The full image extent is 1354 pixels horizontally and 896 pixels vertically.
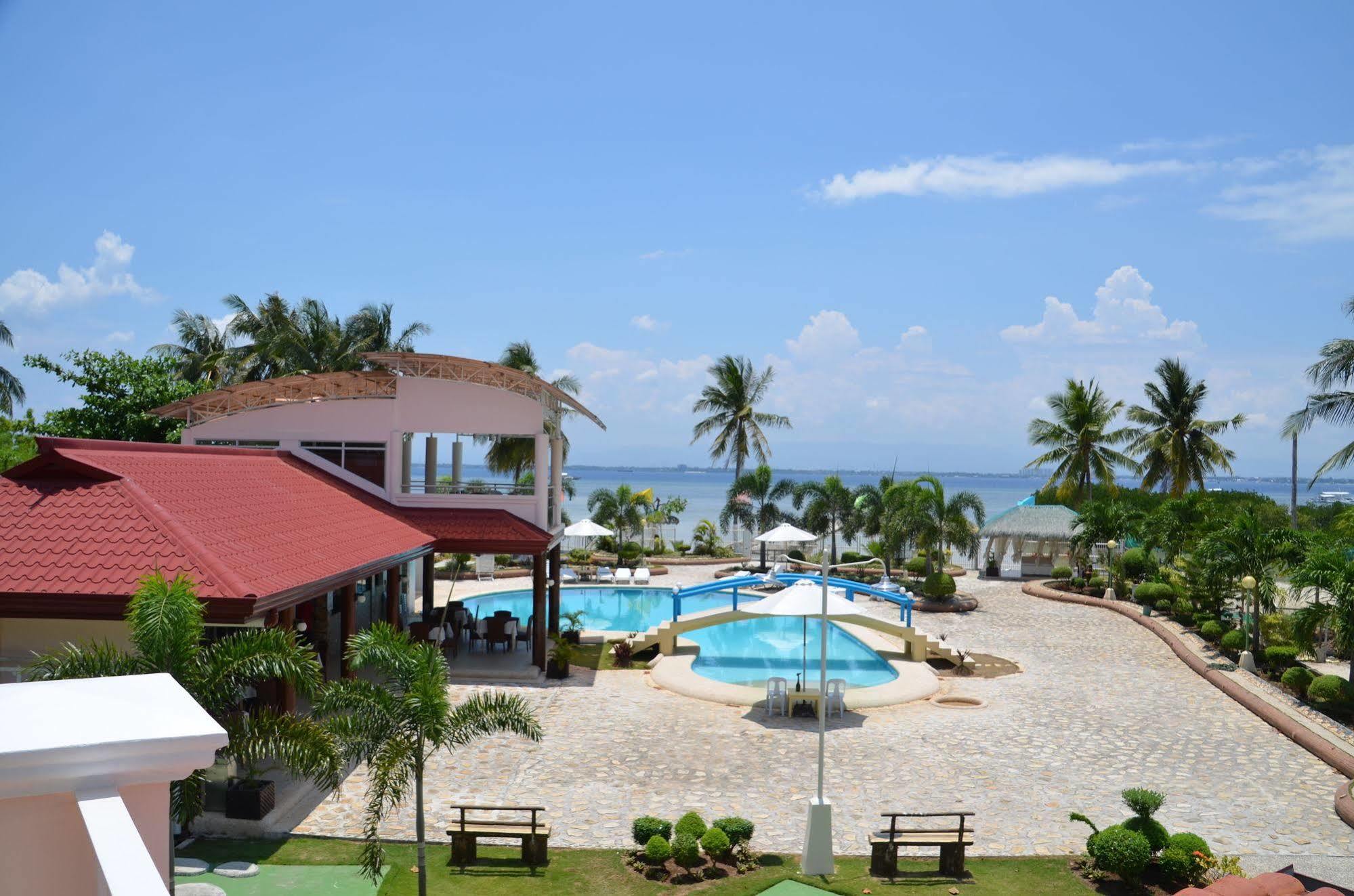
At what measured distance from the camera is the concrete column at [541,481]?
23.4 meters

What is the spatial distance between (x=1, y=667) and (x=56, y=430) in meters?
23.0

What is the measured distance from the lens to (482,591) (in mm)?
34500

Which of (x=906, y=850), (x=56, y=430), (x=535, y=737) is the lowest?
(x=906, y=850)

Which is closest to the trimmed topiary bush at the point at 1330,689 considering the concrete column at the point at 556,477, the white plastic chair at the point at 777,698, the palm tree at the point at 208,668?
the white plastic chair at the point at 777,698

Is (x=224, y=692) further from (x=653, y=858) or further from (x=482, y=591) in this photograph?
(x=482, y=591)

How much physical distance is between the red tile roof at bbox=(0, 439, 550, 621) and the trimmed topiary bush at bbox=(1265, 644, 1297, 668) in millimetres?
18824

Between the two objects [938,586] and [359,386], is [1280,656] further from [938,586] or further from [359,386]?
[359,386]

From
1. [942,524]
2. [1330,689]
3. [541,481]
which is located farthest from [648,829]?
[942,524]

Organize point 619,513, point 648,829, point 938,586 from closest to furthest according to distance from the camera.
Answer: point 648,829 → point 938,586 → point 619,513

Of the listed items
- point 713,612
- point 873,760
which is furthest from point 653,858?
point 713,612

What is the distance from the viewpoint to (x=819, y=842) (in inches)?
450

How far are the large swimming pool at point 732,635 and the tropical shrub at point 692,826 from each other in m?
9.25

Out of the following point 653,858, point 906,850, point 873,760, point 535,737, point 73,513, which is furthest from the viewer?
point 873,760

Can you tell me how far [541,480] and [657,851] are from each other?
1303 cm
